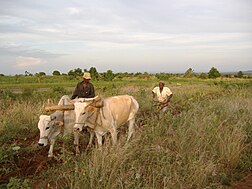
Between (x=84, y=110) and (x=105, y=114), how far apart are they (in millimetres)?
631

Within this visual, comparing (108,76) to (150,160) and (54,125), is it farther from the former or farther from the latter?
(150,160)

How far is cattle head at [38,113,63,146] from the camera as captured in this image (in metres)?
5.78

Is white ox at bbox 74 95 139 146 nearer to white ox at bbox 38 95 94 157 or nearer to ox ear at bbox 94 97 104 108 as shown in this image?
ox ear at bbox 94 97 104 108

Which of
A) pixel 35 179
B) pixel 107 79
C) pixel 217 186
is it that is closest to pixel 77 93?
pixel 35 179

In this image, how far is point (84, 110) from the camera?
5766 millimetres

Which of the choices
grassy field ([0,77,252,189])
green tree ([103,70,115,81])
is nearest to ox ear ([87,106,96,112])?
grassy field ([0,77,252,189])

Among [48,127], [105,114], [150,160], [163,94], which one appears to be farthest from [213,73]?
[150,160]

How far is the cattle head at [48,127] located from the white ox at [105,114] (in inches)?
21.1

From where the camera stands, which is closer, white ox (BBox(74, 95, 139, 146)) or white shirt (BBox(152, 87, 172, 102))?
white ox (BBox(74, 95, 139, 146))

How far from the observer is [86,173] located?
4.09 m

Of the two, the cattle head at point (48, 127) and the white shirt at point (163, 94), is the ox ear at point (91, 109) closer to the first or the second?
the cattle head at point (48, 127)

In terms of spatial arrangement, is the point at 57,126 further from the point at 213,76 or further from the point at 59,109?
the point at 213,76

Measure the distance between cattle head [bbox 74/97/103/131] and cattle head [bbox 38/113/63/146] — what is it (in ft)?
1.74

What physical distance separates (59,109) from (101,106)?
A: 82 centimetres
